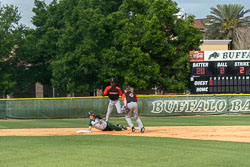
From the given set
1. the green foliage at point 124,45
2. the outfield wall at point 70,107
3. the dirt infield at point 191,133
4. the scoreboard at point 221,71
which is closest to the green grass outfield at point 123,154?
the dirt infield at point 191,133

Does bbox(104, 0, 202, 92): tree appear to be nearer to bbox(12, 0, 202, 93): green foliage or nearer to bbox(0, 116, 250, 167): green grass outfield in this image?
bbox(12, 0, 202, 93): green foliage

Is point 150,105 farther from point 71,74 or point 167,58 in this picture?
point 71,74

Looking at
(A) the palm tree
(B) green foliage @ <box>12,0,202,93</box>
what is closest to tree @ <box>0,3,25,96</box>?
(B) green foliage @ <box>12,0,202,93</box>

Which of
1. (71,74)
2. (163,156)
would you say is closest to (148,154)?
(163,156)

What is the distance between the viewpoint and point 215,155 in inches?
388

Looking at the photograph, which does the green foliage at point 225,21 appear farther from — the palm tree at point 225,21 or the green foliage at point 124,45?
the green foliage at point 124,45

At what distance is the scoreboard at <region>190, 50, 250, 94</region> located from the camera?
28156mm

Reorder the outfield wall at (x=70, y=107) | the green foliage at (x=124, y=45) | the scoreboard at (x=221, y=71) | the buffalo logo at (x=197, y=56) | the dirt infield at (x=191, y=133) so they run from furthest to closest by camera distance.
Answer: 1. the green foliage at (x=124, y=45)
2. the outfield wall at (x=70, y=107)
3. the buffalo logo at (x=197, y=56)
4. the scoreboard at (x=221, y=71)
5. the dirt infield at (x=191, y=133)

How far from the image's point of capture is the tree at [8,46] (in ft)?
154

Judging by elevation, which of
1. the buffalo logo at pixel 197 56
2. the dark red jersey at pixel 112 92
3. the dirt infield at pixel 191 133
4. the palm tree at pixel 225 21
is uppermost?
the palm tree at pixel 225 21

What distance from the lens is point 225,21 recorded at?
58.6 metres

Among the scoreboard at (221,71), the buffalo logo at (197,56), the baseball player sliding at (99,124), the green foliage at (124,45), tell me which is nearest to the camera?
the baseball player sliding at (99,124)

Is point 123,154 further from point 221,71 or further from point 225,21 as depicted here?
point 225,21

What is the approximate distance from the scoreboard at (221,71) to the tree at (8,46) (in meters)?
24.3
